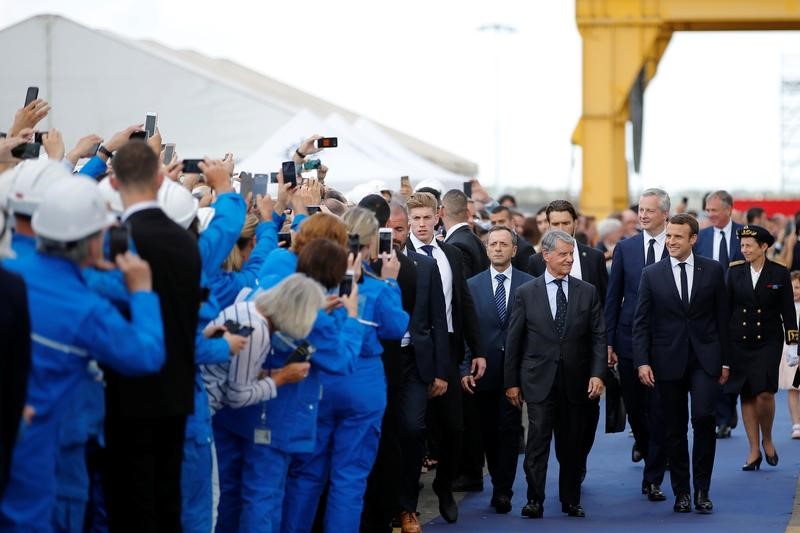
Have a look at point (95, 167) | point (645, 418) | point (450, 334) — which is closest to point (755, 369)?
point (645, 418)

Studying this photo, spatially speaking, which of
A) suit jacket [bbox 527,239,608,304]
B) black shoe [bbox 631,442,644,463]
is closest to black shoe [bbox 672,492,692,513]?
suit jacket [bbox 527,239,608,304]

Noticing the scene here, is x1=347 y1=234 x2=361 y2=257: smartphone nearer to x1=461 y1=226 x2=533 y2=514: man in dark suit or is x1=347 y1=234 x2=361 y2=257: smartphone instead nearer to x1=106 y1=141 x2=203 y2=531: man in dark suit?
x1=106 y1=141 x2=203 y2=531: man in dark suit

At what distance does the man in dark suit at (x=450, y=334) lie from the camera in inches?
402

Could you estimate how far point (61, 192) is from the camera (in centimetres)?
533

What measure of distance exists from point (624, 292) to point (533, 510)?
226cm

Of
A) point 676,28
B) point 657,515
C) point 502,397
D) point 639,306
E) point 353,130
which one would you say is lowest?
point 657,515

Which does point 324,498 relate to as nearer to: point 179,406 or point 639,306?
point 179,406

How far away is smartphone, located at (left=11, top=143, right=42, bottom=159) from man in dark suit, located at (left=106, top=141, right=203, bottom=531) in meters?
0.52

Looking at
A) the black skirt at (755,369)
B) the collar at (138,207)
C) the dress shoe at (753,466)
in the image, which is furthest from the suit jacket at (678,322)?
the collar at (138,207)

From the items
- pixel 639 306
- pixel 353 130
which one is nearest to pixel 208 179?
pixel 639 306

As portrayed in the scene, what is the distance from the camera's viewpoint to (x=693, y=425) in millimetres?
10539

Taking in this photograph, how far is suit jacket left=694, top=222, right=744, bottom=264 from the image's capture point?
45.3ft

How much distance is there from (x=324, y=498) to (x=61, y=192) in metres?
3.71

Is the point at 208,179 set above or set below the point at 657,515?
above
